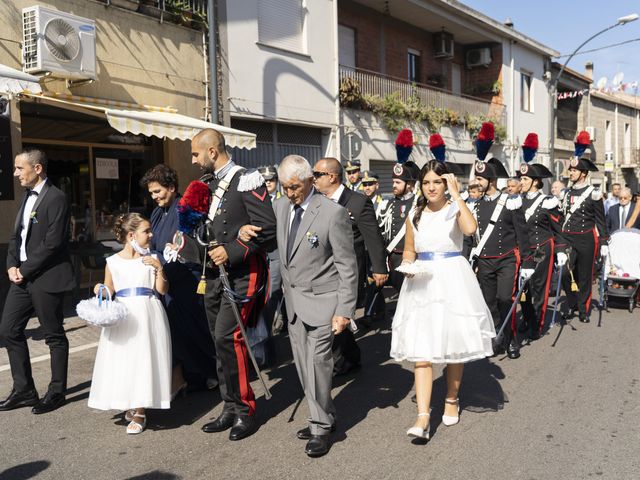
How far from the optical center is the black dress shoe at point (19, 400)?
504 centimetres

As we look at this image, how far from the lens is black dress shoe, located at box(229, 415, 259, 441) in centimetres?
441

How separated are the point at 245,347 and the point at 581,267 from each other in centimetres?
610

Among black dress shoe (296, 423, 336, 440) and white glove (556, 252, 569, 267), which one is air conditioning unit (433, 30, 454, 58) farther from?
black dress shoe (296, 423, 336, 440)

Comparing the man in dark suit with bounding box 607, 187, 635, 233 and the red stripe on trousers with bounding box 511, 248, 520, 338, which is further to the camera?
the man in dark suit with bounding box 607, 187, 635, 233

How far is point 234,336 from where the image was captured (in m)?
4.48

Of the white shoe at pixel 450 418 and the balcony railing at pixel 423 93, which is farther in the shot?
the balcony railing at pixel 423 93

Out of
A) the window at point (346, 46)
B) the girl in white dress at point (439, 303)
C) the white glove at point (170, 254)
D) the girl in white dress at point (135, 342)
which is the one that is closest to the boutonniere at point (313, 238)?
the girl in white dress at point (439, 303)

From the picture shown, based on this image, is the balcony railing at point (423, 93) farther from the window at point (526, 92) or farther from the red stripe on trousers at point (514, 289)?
the red stripe on trousers at point (514, 289)

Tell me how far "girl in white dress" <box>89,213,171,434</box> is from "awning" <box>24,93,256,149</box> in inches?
181

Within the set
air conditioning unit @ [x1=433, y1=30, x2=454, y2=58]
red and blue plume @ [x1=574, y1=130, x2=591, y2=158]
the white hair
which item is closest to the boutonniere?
the white hair

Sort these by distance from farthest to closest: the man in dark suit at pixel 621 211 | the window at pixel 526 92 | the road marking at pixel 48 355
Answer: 1. the window at pixel 526 92
2. the man in dark suit at pixel 621 211
3. the road marking at pixel 48 355

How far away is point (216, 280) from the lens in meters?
4.54

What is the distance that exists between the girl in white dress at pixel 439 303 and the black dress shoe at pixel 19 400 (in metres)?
2.87

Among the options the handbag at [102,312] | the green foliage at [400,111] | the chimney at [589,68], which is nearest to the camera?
the handbag at [102,312]
